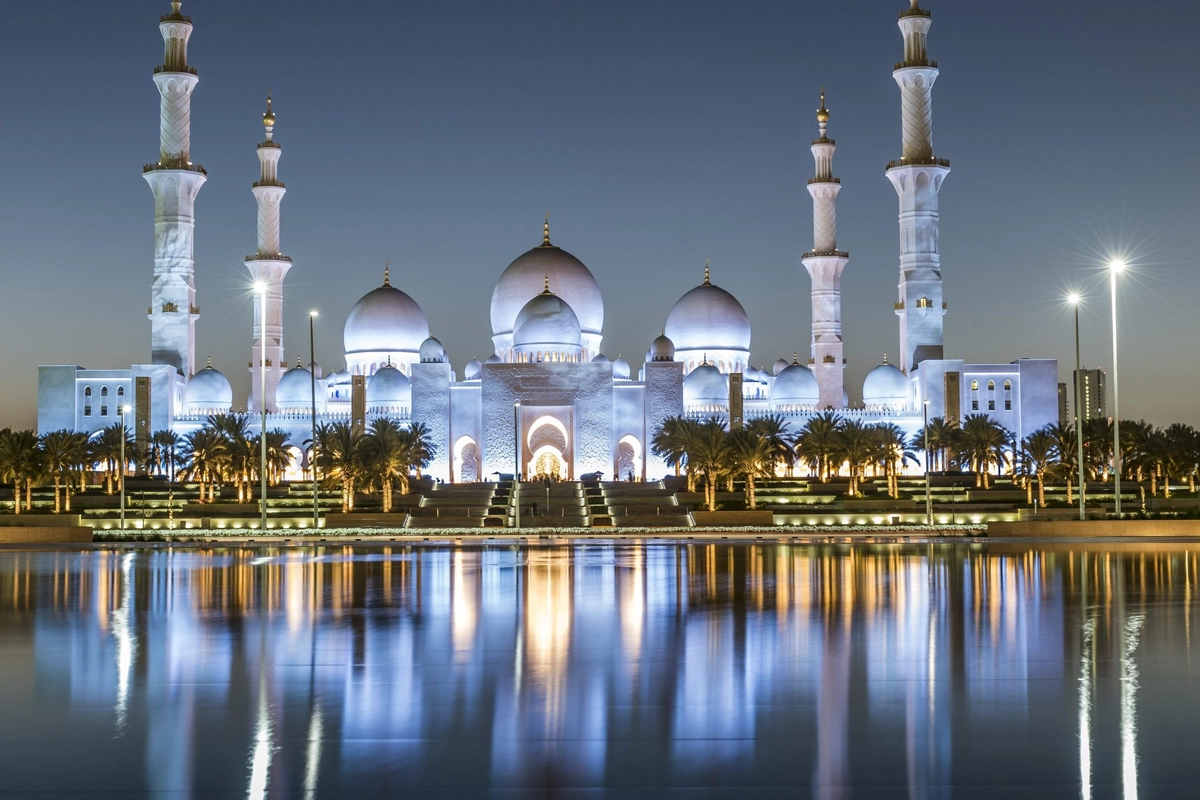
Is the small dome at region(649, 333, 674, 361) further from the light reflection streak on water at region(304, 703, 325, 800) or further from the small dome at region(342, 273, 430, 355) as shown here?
the light reflection streak on water at region(304, 703, 325, 800)

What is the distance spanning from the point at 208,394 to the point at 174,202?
29.9 feet

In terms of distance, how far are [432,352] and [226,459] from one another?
16325mm

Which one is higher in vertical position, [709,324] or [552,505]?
[709,324]

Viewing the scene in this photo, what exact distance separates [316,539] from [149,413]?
1176 inches

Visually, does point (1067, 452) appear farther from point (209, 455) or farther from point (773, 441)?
point (209, 455)

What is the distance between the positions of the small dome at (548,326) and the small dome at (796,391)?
34.1 feet

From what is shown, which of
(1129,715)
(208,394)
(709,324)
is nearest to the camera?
(1129,715)

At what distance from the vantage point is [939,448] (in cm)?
5400

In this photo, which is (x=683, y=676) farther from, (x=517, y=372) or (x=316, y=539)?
(x=517, y=372)

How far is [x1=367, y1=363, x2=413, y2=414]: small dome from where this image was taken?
59156 millimetres

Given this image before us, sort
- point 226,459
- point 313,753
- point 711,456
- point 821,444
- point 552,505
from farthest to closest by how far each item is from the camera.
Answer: point 821,444, point 226,459, point 552,505, point 711,456, point 313,753

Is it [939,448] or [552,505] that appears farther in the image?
[939,448]

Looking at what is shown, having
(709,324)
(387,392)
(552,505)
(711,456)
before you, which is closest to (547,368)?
(387,392)

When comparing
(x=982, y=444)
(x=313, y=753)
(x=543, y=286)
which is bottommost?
(x=313, y=753)
